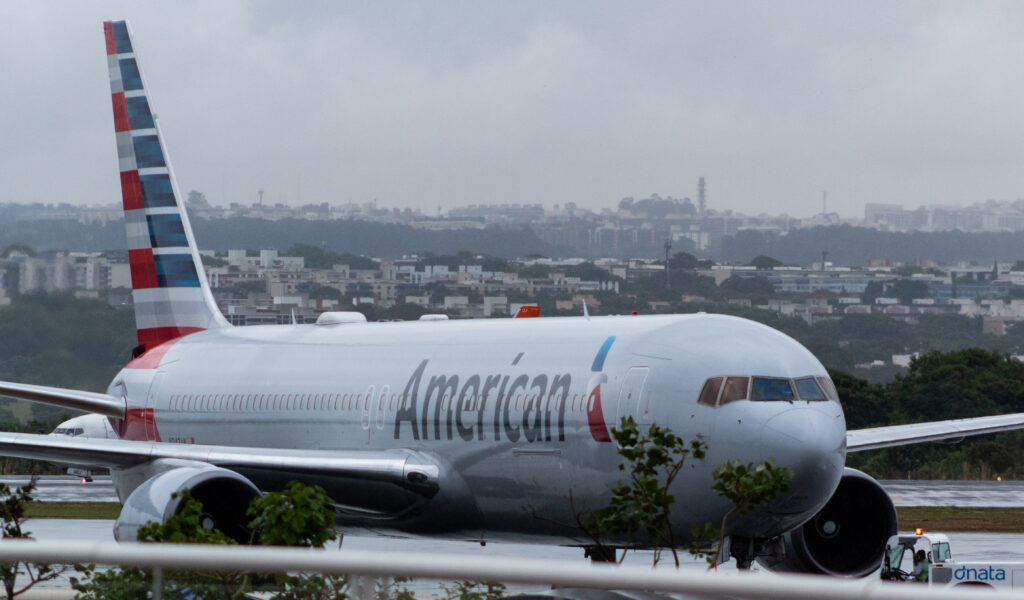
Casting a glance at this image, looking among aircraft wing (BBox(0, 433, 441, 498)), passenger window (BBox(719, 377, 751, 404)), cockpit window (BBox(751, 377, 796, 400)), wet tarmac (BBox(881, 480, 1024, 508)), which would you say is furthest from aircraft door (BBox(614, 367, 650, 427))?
wet tarmac (BBox(881, 480, 1024, 508))

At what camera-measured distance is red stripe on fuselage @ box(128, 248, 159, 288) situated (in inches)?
1004

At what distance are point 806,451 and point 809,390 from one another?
3.47 feet

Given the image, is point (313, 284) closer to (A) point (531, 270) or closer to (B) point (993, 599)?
(A) point (531, 270)

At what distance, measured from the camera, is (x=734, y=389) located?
14969mm

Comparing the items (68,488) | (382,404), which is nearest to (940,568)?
(382,404)

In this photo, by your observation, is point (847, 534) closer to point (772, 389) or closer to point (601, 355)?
point (772, 389)

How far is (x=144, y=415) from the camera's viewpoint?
24.0 metres

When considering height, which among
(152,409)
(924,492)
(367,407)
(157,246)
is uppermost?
(157,246)

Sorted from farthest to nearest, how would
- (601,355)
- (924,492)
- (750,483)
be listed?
(924,492) → (601,355) → (750,483)

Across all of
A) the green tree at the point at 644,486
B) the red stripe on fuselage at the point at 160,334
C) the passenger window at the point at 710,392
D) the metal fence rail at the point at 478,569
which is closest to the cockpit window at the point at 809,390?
the passenger window at the point at 710,392

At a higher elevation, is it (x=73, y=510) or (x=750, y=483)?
(x=750, y=483)

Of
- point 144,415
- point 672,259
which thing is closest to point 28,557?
point 144,415

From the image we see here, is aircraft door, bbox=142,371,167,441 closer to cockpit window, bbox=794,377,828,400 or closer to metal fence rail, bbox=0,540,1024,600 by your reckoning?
cockpit window, bbox=794,377,828,400

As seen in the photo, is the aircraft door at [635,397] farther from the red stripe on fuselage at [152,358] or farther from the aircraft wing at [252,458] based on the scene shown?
the red stripe on fuselage at [152,358]
